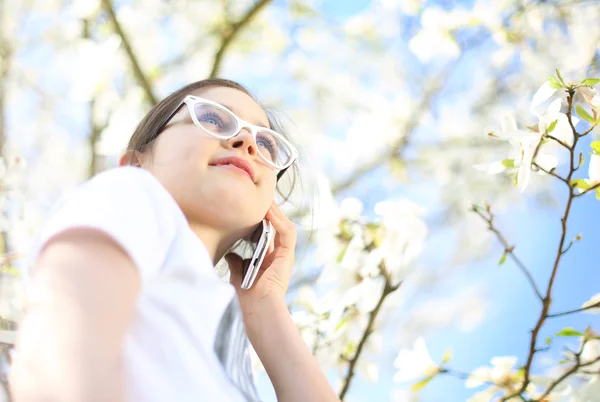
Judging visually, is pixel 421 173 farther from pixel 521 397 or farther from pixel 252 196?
pixel 252 196

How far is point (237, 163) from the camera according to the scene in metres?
0.62

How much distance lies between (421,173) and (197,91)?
1913 millimetres

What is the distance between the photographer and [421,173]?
254 centimetres

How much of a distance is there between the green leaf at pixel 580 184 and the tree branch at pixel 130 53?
111cm

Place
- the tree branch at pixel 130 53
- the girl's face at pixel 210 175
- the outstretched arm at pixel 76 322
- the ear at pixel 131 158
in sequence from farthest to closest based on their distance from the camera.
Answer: the tree branch at pixel 130 53, the ear at pixel 131 158, the girl's face at pixel 210 175, the outstretched arm at pixel 76 322

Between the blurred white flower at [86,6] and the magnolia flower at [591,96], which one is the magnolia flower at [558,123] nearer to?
the magnolia flower at [591,96]

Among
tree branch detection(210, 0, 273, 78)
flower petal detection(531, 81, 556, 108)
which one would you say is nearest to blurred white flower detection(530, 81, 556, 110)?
flower petal detection(531, 81, 556, 108)

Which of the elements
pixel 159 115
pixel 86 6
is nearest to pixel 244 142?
pixel 159 115

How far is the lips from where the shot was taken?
1.99ft

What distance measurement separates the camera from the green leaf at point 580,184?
2.60 ft

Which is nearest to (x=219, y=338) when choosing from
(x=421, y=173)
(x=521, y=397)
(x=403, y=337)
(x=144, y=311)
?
(x=144, y=311)

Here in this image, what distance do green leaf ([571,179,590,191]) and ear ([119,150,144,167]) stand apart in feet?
1.74

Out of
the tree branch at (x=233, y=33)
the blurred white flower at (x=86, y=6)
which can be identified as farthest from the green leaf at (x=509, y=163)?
the blurred white flower at (x=86, y=6)

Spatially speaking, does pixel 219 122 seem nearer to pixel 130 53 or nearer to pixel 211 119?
pixel 211 119
